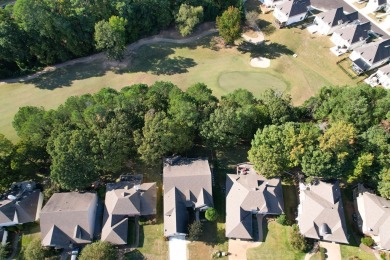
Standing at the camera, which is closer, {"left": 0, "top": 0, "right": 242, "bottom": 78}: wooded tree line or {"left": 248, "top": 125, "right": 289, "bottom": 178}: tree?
{"left": 248, "top": 125, "right": 289, "bottom": 178}: tree

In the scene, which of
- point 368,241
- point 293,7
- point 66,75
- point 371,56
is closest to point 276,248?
point 368,241

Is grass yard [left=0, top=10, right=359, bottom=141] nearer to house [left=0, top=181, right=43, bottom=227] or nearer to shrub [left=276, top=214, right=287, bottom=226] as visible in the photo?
house [left=0, top=181, right=43, bottom=227]

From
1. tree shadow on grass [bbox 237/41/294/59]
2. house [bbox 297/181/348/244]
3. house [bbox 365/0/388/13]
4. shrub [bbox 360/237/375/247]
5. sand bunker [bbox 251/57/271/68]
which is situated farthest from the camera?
house [bbox 365/0/388/13]

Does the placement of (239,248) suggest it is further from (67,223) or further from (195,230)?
(67,223)

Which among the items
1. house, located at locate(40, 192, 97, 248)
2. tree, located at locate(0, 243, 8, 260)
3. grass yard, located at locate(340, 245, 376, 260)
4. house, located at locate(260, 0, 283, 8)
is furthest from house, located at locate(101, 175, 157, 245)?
house, located at locate(260, 0, 283, 8)

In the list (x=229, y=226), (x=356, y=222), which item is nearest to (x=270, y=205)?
(x=229, y=226)

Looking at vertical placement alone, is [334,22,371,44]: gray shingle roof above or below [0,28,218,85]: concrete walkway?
above
